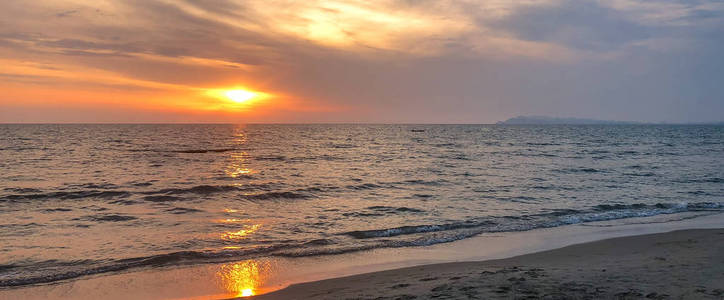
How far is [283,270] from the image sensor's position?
10.7 m

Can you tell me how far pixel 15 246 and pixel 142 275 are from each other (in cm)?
510

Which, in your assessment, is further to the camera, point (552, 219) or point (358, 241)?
point (552, 219)

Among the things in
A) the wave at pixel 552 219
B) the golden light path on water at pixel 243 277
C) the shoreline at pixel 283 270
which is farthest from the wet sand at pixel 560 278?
the wave at pixel 552 219

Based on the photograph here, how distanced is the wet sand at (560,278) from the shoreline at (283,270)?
0.39 metres

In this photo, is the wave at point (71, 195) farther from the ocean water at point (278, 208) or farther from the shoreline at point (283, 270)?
the shoreline at point (283, 270)

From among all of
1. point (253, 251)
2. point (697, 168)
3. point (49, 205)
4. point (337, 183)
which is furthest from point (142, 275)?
point (697, 168)

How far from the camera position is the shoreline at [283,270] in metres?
9.19

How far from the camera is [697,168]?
122 feet

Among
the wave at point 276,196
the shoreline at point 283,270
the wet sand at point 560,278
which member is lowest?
the wave at point 276,196

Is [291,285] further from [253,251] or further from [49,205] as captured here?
[49,205]

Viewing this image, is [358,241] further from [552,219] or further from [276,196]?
[276,196]

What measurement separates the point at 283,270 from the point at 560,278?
5.80m

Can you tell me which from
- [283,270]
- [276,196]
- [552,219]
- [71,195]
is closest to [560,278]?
[283,270]

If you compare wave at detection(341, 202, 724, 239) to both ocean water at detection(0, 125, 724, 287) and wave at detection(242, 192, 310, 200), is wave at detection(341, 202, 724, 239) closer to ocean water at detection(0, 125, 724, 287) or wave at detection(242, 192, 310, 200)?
ocean water at detection(0, 125, 724, 287)
